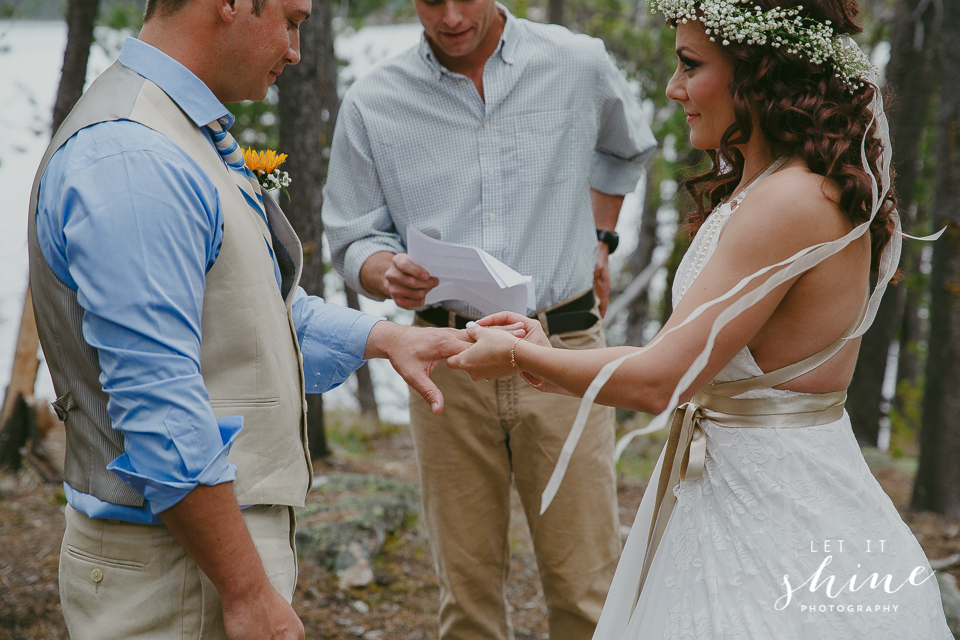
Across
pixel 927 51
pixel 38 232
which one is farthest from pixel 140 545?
pixel 927 51

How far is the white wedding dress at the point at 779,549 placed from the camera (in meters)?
1.79

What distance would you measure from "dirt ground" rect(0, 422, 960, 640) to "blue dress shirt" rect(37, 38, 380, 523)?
94.9 inches

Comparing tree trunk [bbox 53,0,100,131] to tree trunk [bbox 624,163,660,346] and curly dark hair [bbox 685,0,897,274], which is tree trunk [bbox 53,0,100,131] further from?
tree trunk [bbox 624,163,660,346]

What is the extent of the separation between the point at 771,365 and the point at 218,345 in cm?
129

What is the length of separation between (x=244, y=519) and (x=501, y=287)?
1143 millimetres

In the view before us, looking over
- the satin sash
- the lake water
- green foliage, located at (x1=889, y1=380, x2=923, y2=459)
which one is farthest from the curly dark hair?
green foliage, located at (x1=889, y1=380, x2=923, y2=459)

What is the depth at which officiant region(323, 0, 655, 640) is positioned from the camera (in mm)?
2990

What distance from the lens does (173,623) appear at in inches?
65.6

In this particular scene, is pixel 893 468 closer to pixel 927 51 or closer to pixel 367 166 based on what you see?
pixel 927 51

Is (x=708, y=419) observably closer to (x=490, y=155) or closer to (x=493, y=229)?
(x=493, y=229)

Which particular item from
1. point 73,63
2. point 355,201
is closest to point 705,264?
point 355,201

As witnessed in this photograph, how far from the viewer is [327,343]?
7.60ft

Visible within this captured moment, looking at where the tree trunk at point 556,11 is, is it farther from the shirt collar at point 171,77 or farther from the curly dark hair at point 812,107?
the shirt collar at point 171,77

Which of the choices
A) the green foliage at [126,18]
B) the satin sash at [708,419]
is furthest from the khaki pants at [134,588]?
the green foliage at [126,18]
